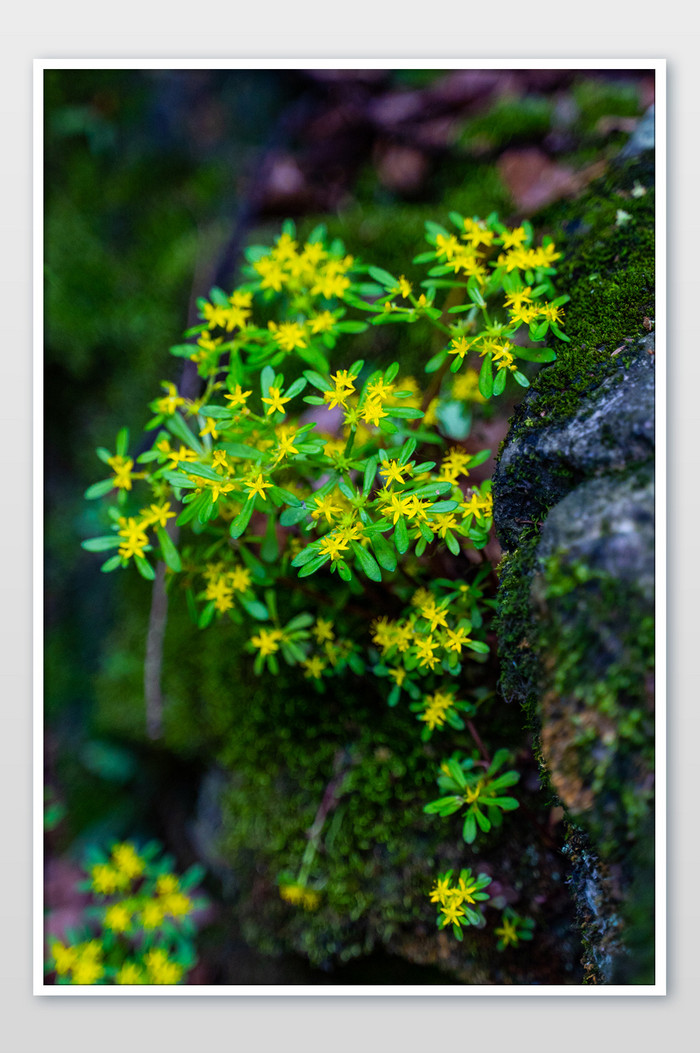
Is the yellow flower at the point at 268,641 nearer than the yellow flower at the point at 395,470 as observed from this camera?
No

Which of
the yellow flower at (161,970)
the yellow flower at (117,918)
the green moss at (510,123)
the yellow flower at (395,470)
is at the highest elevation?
the green moss at (510,123)

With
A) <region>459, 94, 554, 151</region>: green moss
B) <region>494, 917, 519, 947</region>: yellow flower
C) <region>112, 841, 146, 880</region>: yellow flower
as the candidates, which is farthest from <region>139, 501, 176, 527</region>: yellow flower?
<region>459, 94, 554, 151</region>: green moss

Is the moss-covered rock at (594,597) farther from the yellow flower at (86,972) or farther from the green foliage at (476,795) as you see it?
the yellow flower at (86,972)

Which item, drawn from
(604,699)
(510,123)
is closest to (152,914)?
(604,699)

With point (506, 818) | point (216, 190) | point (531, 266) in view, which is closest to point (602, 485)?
point (531, 266)

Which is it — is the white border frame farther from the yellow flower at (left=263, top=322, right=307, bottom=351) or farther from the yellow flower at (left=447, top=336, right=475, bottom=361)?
the yellow flower at (left=263, top=322, right=307, bottom=351)

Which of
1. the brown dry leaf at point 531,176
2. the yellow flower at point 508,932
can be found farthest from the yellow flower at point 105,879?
the brown dry leaf at point 531,176

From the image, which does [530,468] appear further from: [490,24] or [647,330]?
[490,24]

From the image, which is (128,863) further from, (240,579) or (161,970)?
(240,579)
